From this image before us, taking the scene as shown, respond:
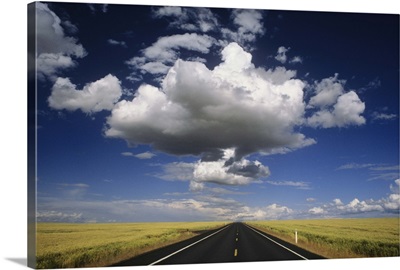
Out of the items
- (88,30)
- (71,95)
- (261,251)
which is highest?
(88,30)

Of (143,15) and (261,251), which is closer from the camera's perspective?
(143,15)

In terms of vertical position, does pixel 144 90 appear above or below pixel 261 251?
above

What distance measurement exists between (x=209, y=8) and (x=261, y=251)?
10.1 m

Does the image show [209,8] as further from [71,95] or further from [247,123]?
[71,95]

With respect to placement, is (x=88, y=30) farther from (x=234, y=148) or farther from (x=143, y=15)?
(x=234, y=148)

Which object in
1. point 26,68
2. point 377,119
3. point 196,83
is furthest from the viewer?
point 377,119

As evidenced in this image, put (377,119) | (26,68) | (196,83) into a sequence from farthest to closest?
(377,119)
(196,83)
(26,68)

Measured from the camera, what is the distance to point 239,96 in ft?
68.9

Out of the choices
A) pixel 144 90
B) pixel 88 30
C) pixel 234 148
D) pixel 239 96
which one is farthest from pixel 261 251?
pixel 88 30

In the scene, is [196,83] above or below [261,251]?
above

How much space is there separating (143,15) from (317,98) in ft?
24.5

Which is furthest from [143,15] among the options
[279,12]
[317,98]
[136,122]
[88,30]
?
[317,98]

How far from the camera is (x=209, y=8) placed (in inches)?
819

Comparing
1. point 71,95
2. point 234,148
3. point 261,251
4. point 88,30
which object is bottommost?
point 261,251
